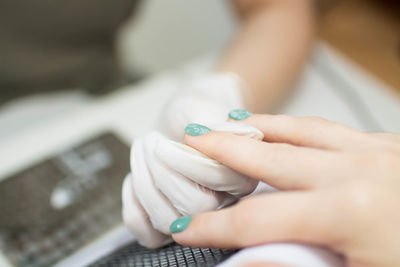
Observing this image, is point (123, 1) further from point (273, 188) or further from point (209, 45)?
point (273, 188)

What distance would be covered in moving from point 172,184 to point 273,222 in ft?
0.30

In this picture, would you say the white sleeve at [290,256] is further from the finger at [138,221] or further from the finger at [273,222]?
the finger at [138,221]

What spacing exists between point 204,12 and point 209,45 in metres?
0.11

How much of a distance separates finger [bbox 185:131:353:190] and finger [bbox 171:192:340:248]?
13 millimetres

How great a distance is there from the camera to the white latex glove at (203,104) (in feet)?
1.29

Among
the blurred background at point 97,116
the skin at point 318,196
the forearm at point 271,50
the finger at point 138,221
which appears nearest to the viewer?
the skin at point 318,196

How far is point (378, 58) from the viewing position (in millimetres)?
652

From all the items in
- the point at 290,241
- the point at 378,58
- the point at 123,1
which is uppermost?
the point at 123,1

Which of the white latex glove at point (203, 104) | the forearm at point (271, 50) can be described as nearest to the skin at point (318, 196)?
the white latex glove at point (203, 104)

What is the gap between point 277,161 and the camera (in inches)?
9.5

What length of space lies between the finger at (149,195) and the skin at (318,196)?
0.03m

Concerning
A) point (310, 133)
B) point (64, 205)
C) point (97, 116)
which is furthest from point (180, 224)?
point (97, 116)

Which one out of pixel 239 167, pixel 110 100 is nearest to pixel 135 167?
pixel 239 167

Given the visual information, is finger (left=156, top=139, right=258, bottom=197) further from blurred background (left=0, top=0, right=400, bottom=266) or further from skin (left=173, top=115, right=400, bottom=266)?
blurred background (left=0, top=0, right=400, bottom=266)
